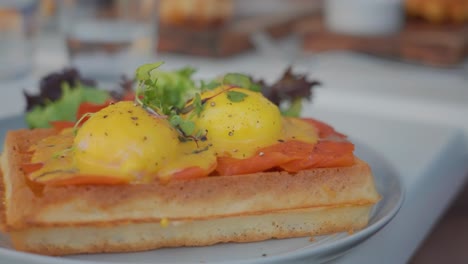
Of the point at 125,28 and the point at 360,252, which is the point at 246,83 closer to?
the point at 360,252

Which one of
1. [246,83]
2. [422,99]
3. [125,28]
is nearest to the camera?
[246,83]

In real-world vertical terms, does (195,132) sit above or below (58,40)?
above

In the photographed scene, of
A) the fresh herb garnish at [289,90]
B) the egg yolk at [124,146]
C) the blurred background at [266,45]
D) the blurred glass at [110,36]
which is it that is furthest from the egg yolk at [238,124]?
the blurred glass at [110,36]

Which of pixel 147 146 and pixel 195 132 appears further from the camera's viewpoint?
pixel 195 132

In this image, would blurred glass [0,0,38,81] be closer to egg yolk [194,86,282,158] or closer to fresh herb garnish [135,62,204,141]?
fresh herb garnish [135,62,204,141]

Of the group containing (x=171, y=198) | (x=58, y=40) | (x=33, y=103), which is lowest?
(x=58, y=40)

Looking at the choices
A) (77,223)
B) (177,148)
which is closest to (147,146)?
(177,148)

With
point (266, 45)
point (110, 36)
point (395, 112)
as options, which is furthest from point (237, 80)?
point (266, 45)

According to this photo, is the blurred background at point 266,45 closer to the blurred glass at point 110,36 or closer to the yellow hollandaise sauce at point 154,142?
the blurred glass at point 110,36
